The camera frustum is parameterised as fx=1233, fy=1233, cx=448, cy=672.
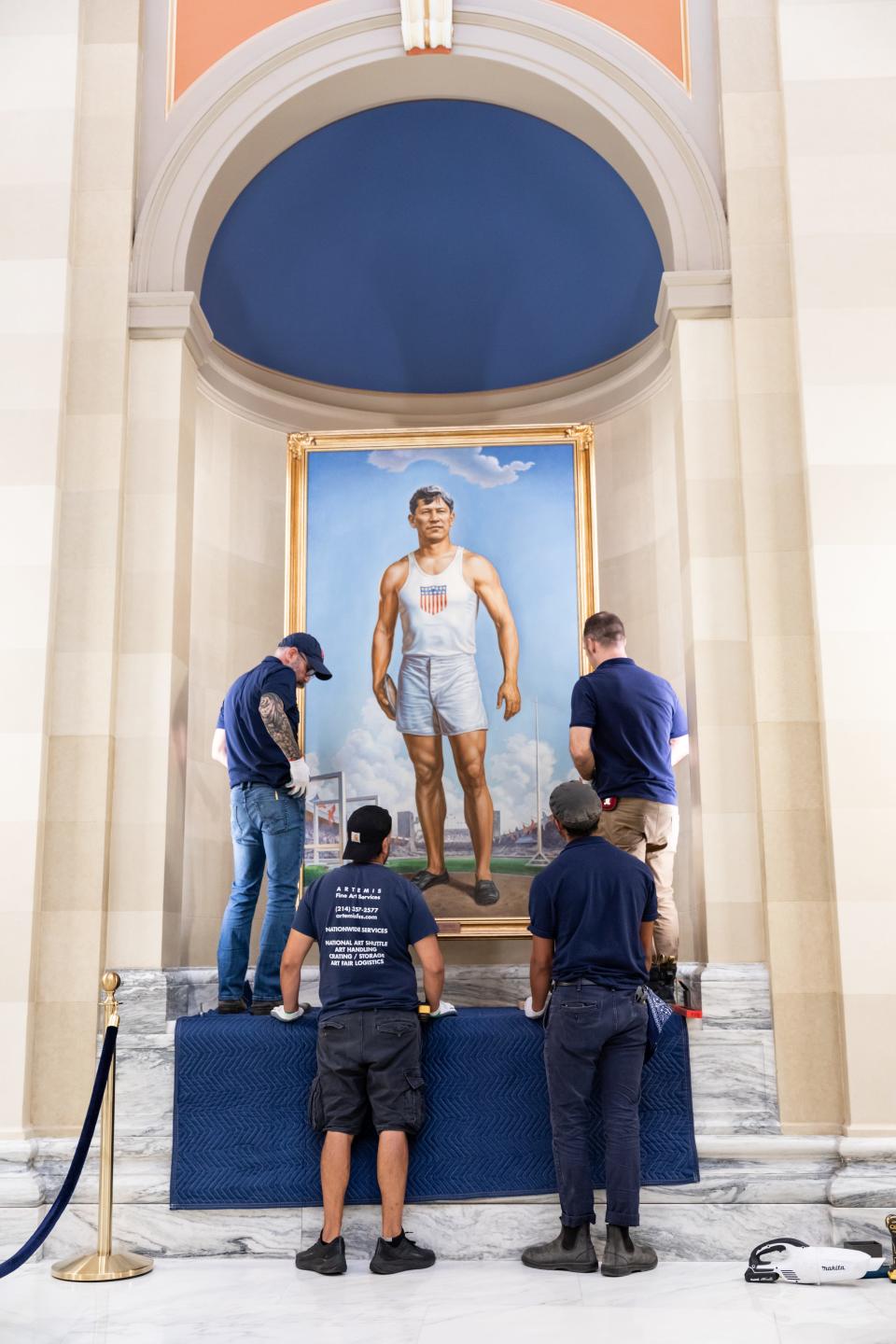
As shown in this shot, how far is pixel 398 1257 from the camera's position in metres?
4.77

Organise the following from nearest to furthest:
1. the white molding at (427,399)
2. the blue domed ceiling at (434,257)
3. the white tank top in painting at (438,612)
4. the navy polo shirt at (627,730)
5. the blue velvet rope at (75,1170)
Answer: the blue velvet rope at (75,1170) → the navy polo shirt at (627,730) → the blue domed ceiling at (434,257) → the white tank top in painting at (438,612) → the white molding at (427,399)

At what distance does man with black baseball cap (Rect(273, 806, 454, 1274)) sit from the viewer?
4.79m

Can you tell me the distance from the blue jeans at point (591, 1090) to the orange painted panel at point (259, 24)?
5.01 metres

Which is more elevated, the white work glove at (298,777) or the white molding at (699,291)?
the white molding at (699,291)

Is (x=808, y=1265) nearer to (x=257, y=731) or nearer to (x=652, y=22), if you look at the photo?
(x=257, y=731)

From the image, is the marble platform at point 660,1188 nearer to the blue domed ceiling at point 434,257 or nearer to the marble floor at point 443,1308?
the marble floor at point 443,1308

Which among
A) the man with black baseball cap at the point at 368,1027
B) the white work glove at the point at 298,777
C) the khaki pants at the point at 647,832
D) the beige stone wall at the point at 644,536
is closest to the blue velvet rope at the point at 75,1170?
the man with black baseball cap at the point at 368,1027

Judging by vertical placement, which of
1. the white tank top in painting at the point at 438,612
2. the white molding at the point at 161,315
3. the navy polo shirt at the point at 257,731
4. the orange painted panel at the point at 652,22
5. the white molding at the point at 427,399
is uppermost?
the orange painted panel at the point at 652,22

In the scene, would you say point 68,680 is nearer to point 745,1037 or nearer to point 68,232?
point 68,232

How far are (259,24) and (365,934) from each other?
5.05 m

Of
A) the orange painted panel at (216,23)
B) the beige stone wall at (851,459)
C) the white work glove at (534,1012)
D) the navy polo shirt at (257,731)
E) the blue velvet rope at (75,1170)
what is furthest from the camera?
the orange painted panel at (216,23)

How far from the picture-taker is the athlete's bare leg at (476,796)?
24.8 ft

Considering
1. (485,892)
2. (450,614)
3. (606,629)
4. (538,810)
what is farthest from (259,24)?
(485,892)

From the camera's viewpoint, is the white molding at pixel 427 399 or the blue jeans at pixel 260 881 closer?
the blue jeans at pixel 260 881
